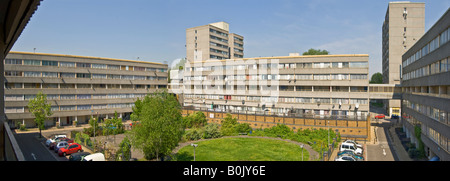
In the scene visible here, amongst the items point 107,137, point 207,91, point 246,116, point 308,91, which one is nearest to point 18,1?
point 107,137

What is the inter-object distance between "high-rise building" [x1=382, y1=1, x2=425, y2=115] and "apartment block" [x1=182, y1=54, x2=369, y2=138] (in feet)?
115

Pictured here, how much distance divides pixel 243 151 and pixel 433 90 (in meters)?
21.9

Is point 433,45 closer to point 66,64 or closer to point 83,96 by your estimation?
point 83,96

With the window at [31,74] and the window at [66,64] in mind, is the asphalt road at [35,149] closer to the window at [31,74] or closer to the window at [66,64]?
the window at [31,74]

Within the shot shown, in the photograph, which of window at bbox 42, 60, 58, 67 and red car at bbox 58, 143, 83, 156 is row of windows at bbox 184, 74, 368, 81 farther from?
red car at bbox 58, 143, 83, 156

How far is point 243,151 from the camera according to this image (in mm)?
32281

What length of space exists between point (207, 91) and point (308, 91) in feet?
73.5

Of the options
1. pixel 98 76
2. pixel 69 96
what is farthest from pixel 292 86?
pixel 69 96

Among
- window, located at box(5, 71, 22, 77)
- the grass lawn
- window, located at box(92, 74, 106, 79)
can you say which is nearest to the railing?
the grass lawn

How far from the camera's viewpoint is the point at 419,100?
3331 cm

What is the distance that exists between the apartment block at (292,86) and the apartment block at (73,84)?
1675 centimetres

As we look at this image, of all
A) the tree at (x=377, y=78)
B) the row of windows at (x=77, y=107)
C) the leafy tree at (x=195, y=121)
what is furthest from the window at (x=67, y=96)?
the tree at (x=377, y=78)
